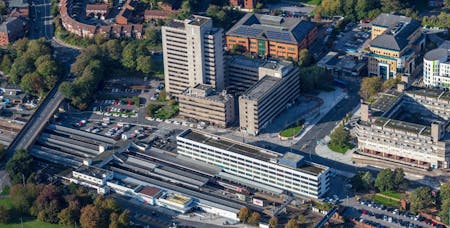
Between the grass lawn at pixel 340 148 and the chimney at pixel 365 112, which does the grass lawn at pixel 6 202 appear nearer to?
the grass lawn at pixel 340 148

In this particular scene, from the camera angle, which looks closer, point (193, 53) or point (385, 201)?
point (385, 201)

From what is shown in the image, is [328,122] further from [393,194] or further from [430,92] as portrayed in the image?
[393,194]

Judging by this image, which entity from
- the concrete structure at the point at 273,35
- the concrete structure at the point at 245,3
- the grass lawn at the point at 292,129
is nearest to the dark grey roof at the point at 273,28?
the concrete structure at the point at 273,35

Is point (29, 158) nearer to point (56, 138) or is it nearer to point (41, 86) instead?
point (56, 138)

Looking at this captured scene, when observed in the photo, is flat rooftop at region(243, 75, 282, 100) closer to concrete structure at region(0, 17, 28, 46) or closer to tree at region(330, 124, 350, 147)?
tree at region(330, 124, 350, 147)

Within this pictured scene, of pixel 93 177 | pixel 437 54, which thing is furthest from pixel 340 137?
pixel 93 177

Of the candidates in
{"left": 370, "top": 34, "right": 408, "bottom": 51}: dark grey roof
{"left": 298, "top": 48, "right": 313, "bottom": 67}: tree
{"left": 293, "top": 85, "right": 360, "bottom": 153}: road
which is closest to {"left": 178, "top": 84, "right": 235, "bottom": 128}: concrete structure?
{"left": 293, "top": 85, "right": 360, "bottom": 153}: road

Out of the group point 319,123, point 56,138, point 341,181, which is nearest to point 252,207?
point 341,181
